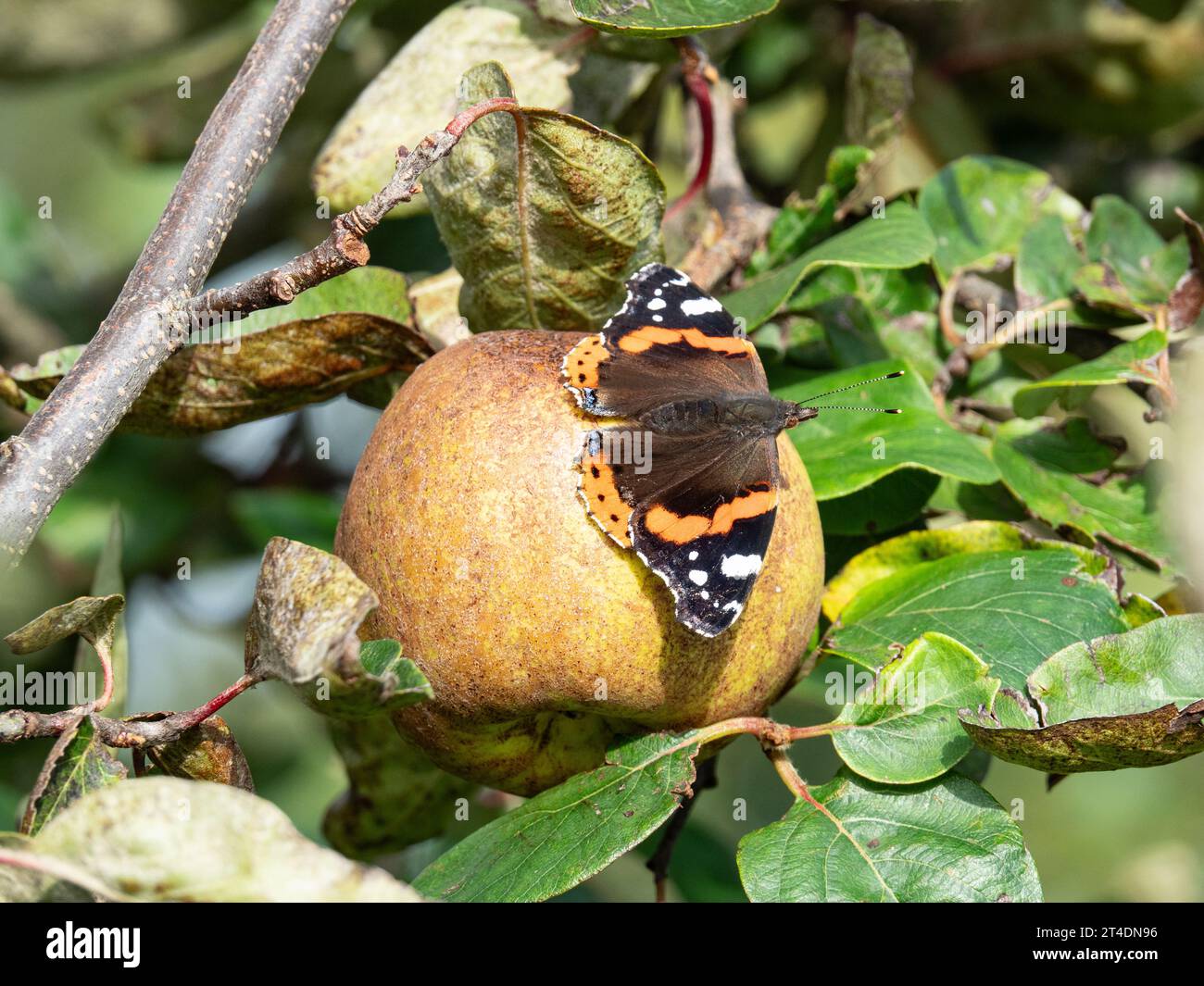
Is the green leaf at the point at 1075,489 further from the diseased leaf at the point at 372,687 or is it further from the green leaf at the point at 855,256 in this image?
the diseased leaf at the point at 372,687

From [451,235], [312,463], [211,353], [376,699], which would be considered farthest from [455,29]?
[312,463]

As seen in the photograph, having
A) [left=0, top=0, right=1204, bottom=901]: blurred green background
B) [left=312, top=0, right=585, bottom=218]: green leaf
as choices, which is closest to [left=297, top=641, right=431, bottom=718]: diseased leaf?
[left=312, top=0, right=585, bottom=218]: green leaf

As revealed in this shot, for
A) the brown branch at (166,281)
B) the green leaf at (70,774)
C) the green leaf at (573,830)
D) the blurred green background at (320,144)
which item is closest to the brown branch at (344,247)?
the brown branch at (166,281)

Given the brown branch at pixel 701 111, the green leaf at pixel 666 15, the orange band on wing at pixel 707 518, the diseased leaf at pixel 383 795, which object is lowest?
the diseased leaf at pixel 383 795

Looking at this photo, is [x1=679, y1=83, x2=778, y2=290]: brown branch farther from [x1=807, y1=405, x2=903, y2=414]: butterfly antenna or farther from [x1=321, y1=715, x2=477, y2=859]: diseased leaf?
[x1=321, y1=715, x2=477, y2=859]: diseased leaf

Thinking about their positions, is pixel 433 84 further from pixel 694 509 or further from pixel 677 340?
pixel 694 509

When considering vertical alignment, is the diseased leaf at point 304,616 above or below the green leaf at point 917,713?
above
